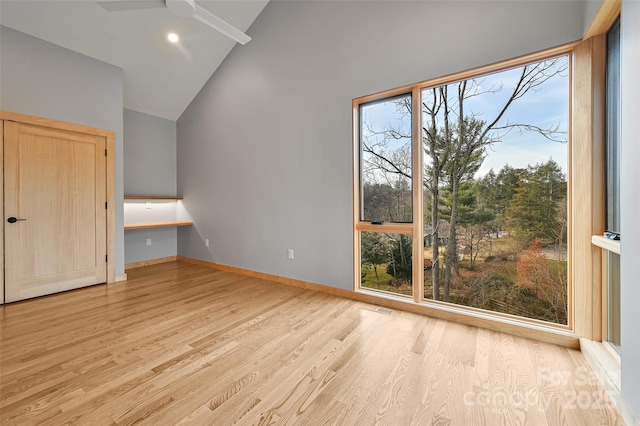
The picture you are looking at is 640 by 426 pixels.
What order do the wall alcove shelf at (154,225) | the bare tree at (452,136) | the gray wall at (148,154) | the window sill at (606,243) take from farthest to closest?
the gray wall at (148,154), the wall alcove shelf at (154,225), the bare tree at (452,136), the window sill at (606,243)

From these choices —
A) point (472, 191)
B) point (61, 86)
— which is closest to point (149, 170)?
point (61, 86)

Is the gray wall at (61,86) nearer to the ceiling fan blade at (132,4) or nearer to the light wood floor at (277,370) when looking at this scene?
the ceiling fan blade at (132,4)

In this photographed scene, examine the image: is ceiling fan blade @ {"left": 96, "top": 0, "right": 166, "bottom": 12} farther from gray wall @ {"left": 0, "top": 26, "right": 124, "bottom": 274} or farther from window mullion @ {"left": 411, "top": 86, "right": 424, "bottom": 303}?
window mullion @ {"left": 411, "top": 86, "right": 424, "bottom": 303}

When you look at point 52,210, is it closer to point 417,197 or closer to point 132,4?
point 132,4

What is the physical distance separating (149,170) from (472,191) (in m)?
5.20

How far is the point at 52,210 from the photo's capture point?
3.38 m

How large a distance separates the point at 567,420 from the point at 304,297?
2362 millimetres

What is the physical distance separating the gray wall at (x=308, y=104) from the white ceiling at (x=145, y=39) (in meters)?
0.25

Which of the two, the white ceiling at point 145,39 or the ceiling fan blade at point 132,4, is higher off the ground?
the white ceiling at point 145,39

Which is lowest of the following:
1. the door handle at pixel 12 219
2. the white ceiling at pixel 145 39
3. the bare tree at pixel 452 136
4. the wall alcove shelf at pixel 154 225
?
the wall alcove shelf at pixel 154 225

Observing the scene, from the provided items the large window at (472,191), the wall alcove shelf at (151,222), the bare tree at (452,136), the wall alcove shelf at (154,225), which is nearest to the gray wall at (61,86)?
the wall alcove shelf at (154,225)

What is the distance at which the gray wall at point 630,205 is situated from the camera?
1376 millimetres

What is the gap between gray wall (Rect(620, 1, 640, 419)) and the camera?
4.51 feet

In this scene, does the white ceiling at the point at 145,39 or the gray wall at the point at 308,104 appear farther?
the white ceiling at the point at 145,39
